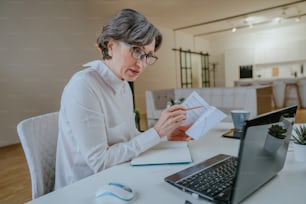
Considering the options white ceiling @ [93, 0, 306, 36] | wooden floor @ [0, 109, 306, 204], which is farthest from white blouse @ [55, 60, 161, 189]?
white ceiling @ [93, 0, 306, 36]

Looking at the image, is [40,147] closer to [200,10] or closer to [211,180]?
[211,180]

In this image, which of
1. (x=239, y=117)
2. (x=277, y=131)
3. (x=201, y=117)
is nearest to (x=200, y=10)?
(x=239, y=117)

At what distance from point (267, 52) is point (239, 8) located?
285 cm

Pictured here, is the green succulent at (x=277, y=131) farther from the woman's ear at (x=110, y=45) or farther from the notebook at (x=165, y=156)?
the woman's ear at (x=110, y=45)

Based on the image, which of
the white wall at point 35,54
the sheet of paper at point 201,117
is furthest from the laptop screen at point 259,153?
the white wall at point 35,54

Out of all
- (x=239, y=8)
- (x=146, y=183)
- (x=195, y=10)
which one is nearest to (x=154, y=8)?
(x=195, y=10)

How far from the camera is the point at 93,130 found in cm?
76

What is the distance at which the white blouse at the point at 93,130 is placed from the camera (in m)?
0.76

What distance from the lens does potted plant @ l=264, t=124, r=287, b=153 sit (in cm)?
52

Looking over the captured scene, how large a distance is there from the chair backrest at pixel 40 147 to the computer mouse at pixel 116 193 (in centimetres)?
42

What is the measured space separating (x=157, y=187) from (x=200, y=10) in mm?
5060

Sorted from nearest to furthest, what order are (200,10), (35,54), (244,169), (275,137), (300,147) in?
(244,169)
(275,137)
(300,147)
(35,54)
(200,10)

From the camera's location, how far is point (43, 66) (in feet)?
12.8

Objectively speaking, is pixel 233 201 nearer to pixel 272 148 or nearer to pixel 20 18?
pixel 272 148
